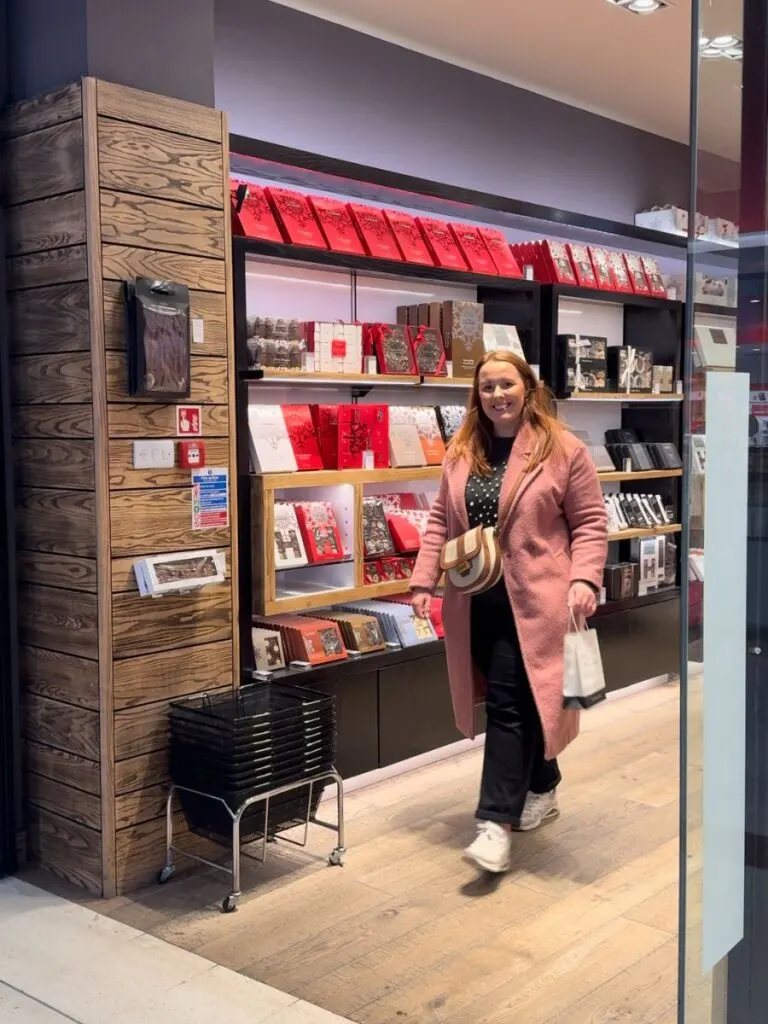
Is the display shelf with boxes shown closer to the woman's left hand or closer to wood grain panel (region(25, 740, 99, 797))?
wood grain panel (region(25, 740, 99, 797))

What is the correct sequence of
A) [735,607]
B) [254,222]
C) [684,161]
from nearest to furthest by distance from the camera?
[735,607] → [254,222] → [684,161]

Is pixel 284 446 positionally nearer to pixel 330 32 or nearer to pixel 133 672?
pixel 133 672

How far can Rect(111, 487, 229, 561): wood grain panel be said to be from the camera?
3389 millimetres

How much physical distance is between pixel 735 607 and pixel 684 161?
726 cm

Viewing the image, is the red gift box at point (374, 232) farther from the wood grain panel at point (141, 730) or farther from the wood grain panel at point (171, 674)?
the wood grain panel at point (141, 730)

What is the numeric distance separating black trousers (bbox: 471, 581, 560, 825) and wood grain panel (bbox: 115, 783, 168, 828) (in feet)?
3.27

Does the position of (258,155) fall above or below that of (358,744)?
above

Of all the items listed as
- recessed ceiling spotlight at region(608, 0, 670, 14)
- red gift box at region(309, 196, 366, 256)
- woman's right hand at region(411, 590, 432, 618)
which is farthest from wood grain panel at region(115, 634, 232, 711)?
recessed ceiling spotlight at region(608, 0, 670, 14)

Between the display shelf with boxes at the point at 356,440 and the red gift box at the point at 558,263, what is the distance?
372 mm

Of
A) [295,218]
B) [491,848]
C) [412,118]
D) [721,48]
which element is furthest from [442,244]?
[721,48]

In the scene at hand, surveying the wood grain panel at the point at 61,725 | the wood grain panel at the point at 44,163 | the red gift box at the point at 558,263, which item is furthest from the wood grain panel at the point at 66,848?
the red gift box at the point at 558,263

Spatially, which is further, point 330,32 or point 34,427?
point 330,32

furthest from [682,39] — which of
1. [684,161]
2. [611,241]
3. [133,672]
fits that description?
[133,672]

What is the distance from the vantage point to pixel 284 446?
13.9 ft
